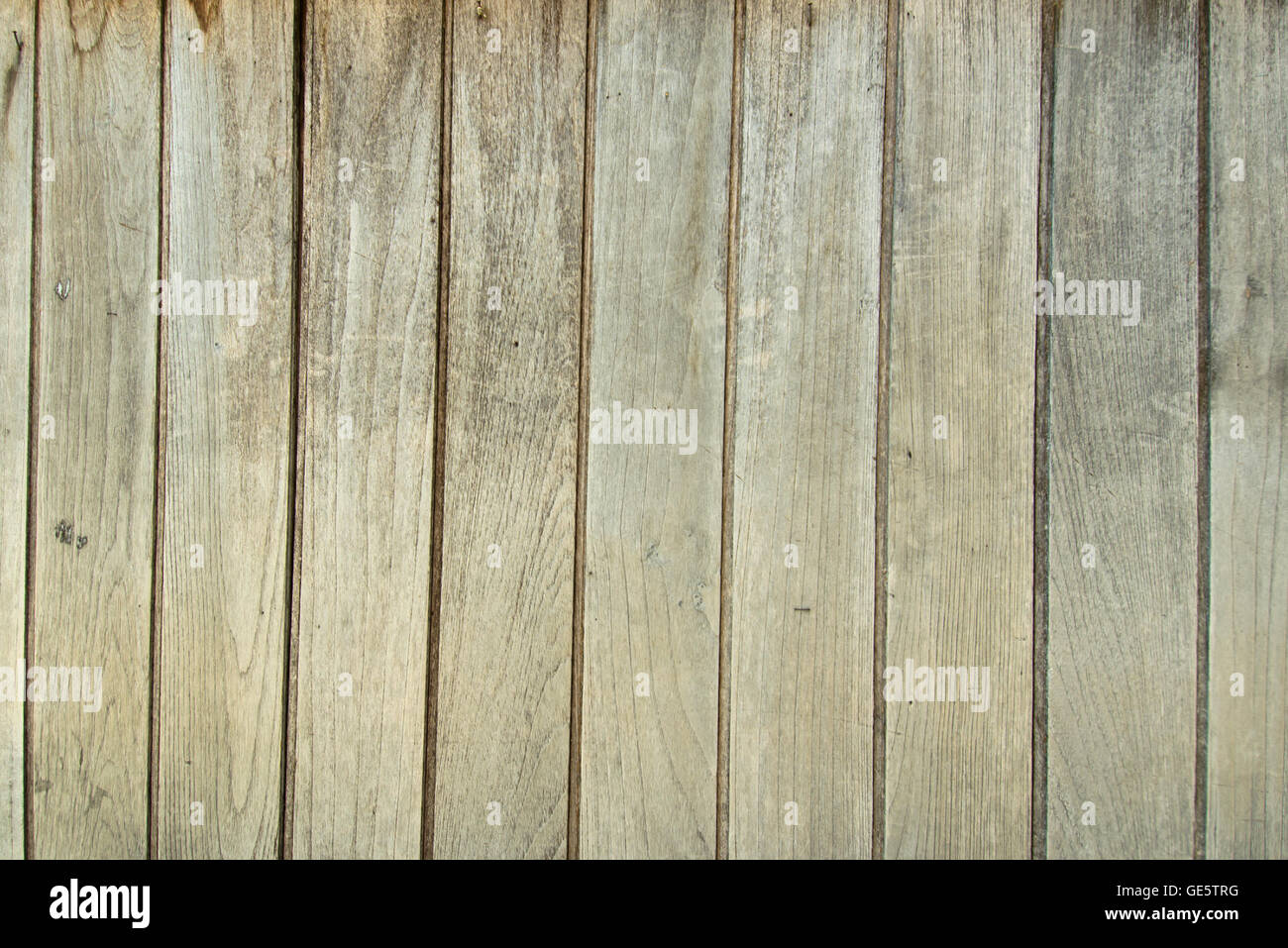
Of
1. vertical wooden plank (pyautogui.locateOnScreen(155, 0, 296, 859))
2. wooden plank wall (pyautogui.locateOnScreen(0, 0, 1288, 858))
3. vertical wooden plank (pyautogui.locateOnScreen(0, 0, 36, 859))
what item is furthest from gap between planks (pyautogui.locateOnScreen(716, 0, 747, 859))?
vertical wooden plank (pyautogui.locateOnScreen(0, 0, 36, 859))

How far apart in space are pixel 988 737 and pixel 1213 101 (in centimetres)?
A: 106

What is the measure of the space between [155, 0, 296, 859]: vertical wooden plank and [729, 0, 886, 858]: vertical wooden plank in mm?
735

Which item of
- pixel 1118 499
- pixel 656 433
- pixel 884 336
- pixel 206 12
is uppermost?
pixel 206 12

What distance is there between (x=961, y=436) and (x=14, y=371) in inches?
59.0

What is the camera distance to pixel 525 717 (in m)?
1.67

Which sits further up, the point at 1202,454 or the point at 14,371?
the point at 14,371

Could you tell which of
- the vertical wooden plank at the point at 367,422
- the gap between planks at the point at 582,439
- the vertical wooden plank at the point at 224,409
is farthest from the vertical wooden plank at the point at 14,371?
the gap between planks at the point at 582,439

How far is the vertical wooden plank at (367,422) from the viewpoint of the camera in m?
1.67

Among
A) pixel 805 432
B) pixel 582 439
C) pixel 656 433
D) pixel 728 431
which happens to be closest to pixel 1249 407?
pixel 805 432

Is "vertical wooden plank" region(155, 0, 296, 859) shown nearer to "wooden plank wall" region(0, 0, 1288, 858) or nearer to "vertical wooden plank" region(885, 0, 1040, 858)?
"wooden plank wall" region(0, 0, 1288, 858)

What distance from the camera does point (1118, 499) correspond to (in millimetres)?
1672

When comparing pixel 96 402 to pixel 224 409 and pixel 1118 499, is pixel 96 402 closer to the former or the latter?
pixel 224 409

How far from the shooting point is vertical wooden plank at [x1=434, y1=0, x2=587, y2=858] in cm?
167

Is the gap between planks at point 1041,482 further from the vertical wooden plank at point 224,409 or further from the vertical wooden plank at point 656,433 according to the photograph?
the vertical wooden plank at point 224,409
